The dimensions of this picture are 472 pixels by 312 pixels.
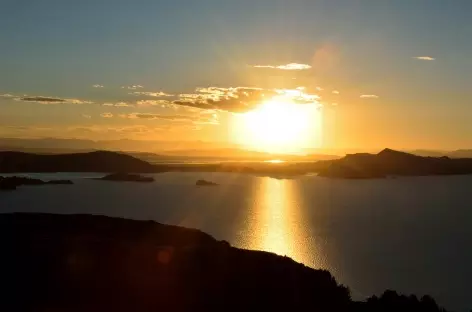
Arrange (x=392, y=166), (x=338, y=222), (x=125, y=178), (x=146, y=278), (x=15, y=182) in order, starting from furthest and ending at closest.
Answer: (x=392, y=166)
(x=125, y=178)
(x=15, y=182)
(x=338, y=222)
(x=146, y=278)

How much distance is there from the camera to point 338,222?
159ft

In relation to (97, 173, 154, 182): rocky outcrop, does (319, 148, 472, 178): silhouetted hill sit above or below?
above

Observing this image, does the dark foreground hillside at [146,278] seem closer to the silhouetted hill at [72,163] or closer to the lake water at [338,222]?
the lake water at [338,222]

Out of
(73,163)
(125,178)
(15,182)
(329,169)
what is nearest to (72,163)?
(73,163)

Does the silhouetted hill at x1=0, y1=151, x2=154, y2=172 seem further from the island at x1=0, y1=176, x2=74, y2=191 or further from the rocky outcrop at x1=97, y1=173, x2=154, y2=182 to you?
the island at x1=0, y1=176, x2=74, y2=191

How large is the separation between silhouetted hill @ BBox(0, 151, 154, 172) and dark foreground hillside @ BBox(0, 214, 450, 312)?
98.1m

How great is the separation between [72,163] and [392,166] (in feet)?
275

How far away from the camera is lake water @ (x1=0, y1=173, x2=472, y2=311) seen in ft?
88.4

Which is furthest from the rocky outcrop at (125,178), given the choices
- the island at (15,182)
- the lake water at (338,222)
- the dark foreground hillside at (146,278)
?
the dark foreground hillside at (146,278)

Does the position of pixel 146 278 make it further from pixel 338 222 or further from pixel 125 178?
pixel 125 178

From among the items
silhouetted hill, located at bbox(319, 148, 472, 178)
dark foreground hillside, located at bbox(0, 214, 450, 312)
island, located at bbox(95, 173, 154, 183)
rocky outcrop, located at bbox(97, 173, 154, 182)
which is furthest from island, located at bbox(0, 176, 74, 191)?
silhouetted hill, located at bbox(319, 148, 472, 178)

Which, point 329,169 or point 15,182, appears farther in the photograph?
point 329,169

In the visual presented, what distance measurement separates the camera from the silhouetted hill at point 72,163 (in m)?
105

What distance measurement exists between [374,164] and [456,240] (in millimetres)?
90933
